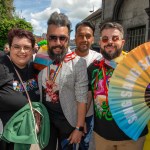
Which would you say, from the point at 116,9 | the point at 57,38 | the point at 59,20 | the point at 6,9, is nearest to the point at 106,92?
the point at 57,38

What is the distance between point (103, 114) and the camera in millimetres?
2643

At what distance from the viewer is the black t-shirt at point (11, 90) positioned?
269 centimetres

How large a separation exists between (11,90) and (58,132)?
749 mm

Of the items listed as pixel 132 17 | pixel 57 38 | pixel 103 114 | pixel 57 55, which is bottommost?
pixel 103 114

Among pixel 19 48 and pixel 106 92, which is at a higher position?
pixel 19 48

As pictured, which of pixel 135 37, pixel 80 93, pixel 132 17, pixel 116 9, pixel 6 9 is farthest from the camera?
pixel 6 9

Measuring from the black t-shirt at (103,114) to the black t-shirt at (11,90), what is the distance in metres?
0.69

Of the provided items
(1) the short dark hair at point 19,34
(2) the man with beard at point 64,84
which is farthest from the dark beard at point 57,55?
(1) the short dark hair at point 19,34

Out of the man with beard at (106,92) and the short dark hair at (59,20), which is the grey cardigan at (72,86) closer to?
the man with beard at (106,92)

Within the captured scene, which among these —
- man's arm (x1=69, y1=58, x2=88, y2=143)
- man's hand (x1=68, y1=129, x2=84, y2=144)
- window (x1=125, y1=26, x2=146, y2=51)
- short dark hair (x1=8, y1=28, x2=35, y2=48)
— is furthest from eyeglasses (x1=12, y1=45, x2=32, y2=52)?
window (x1=125, y1=26, x2=146, y2=51)

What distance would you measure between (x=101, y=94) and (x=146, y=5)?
9.53 meters

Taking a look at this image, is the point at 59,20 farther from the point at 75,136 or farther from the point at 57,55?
the point at 75,136

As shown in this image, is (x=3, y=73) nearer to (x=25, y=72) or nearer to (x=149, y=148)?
(x=25, y=72)

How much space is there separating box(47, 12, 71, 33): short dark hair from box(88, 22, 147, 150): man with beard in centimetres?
40
